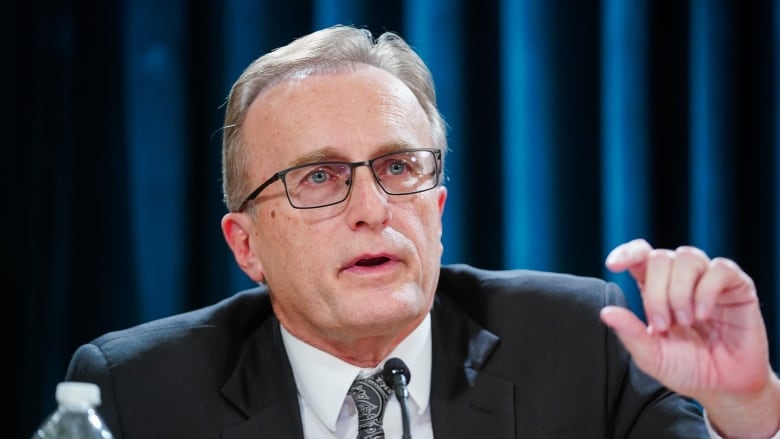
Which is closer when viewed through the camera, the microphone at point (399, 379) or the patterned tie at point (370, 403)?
the microphone at point (399, 379)

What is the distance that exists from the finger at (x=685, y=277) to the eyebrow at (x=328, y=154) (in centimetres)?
→ 78

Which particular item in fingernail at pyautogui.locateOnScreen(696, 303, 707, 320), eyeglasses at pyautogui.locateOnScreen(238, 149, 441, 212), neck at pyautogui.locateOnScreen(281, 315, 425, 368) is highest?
eyeglasses at pyautogui.locateOnScreen(238, 149, 441, 212)

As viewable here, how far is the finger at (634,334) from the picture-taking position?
153cm

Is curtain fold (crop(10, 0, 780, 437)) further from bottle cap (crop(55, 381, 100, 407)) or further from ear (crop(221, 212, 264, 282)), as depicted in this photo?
bottle cap (crop(55, 381, 100, 407))

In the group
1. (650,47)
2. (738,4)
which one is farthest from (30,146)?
(738,4)

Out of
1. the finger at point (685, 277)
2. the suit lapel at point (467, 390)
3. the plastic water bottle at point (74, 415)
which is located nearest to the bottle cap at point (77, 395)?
the plastic water bottle at point (74, 415)

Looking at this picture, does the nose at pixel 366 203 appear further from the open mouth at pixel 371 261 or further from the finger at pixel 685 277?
the finger at pixel 685 277

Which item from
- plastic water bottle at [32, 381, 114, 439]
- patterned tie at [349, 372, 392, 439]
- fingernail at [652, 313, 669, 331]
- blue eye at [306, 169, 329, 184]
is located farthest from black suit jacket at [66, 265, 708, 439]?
plastic water bottle at [32, 381, 114, 439]

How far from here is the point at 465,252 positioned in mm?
3098

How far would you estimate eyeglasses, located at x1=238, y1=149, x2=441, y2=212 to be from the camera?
209cm

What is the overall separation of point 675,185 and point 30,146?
1959 mm

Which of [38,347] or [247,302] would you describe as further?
[38,347]

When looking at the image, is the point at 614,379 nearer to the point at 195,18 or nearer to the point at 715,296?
the point at 715,296

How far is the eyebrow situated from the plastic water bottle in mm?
776
